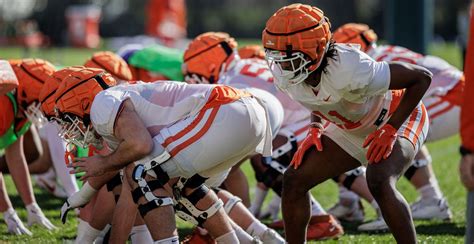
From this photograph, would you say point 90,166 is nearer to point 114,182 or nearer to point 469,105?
point 114,182

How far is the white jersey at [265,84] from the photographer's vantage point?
6.57 metres

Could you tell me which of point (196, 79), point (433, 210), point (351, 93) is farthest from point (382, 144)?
point (196, 79)

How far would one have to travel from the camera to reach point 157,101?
16.3 ft

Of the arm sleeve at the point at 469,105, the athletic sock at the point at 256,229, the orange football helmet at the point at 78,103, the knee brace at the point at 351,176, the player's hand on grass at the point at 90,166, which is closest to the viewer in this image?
the arm sleeve at the point at 469,105

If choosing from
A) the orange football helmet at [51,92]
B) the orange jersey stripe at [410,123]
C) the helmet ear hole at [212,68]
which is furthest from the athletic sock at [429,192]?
the orange football helmet at [51,92]

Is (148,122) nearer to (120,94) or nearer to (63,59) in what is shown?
(120,94)

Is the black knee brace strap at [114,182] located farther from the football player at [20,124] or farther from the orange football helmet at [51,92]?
the football player at [20,124]

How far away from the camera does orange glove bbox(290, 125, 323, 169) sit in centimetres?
511

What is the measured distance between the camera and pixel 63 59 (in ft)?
78.6

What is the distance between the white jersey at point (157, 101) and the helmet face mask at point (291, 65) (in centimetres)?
40

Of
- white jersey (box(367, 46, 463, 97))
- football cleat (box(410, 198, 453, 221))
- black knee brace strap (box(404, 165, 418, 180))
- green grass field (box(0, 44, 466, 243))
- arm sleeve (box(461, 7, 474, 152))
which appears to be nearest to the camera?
arm sleeve (box(461, 7, 474, 152))

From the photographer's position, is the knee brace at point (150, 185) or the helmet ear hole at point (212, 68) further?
the helmet ear hole at point (212, 68)

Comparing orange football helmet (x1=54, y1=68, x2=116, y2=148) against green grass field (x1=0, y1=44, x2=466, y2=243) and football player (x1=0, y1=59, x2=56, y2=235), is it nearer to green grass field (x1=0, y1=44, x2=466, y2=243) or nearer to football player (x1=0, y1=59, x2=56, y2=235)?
green grass field (x1=0, y1=44, x2=466, y2=243)

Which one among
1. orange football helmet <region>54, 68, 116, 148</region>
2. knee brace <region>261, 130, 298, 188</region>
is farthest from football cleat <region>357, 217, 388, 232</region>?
orange football helmet <region>54, 68, 116, 148</region>
